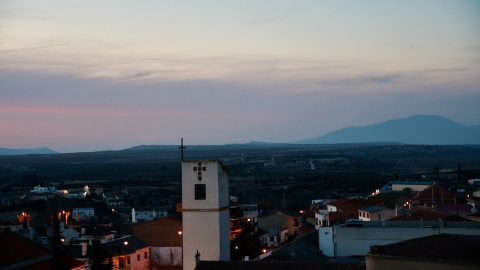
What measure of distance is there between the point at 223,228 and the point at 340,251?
884 cm

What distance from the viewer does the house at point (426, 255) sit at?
1730 centimetres

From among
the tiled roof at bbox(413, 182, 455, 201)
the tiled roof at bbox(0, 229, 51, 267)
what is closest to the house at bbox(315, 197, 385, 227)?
the tiled roof at bbox(413, 182, 455, 201)

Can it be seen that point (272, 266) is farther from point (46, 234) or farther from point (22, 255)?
point (46, 234)

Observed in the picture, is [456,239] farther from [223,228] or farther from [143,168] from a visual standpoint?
[143,168]

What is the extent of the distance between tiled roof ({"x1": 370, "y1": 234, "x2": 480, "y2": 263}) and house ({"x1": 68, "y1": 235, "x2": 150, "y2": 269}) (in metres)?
17.8

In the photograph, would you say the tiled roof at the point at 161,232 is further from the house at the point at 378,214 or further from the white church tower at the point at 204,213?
the white church tower at the point at 204,213

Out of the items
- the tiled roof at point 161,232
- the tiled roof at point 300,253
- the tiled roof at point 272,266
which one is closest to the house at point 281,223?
the tiled roof at point 161,232

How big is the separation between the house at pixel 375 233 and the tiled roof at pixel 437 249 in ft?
37.7

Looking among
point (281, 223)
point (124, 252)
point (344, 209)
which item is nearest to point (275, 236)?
point (281, 223)

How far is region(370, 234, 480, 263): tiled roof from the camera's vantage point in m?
17.8

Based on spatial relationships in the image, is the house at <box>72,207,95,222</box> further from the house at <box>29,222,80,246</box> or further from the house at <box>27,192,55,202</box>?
the house at <box>29,222,80,246</box>

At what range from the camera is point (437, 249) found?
60.8ft

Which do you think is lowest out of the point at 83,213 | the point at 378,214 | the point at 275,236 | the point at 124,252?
the point at 275,236

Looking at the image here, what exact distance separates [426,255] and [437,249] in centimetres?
75
